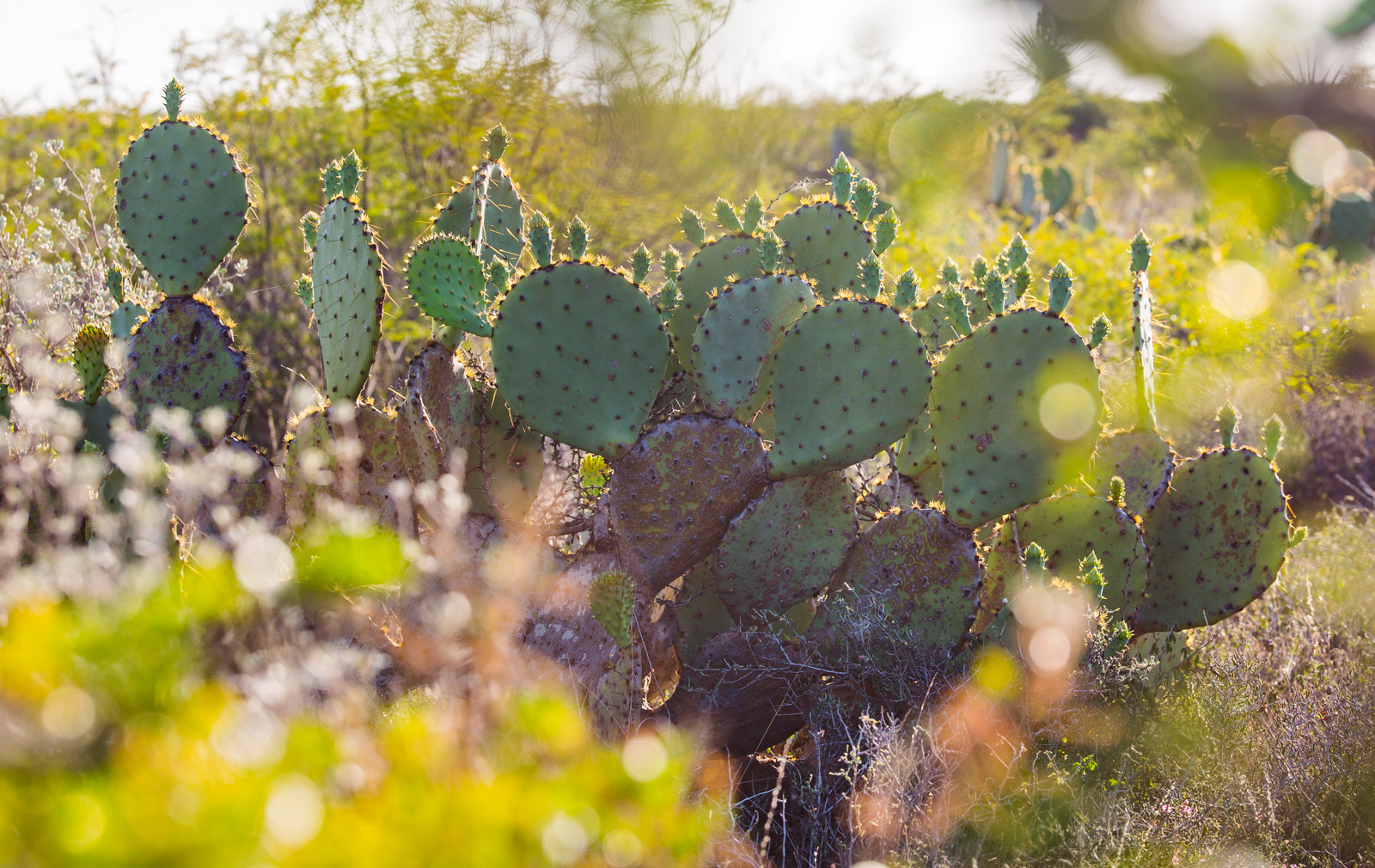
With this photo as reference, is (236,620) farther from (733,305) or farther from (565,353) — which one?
(733,305)

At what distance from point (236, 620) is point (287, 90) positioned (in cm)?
623

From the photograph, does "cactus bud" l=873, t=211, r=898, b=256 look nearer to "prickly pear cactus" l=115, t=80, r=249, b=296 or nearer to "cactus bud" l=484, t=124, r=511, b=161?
"cactus bud" l=484, t=124, r=511, b=161

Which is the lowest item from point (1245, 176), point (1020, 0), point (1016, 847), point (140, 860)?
point (1016, 847)

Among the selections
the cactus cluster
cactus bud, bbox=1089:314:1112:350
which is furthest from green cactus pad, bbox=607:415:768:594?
cactus bud, bbox=1089:314:1112:350

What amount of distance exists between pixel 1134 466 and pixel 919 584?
1.02m

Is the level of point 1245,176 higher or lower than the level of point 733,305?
higher

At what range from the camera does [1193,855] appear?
2.13 m

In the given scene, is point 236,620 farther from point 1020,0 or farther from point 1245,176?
point 1245,176

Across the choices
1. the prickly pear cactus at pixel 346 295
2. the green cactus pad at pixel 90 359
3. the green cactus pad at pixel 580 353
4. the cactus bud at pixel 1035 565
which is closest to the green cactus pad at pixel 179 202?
the green cactus pad at pixel 90 359

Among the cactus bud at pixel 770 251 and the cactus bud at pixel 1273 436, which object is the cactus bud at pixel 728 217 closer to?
the cactus bud at pixel 770 251

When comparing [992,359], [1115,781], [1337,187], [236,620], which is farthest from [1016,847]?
[1337,187]

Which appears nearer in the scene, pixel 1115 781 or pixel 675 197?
pixel 1115 781

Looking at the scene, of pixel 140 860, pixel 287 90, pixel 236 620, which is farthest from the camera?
pixel 287 90

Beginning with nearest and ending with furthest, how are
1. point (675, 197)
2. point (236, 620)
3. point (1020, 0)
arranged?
1. point (236, 620)
2. point (1020, 0)
3. point (675, 197)
